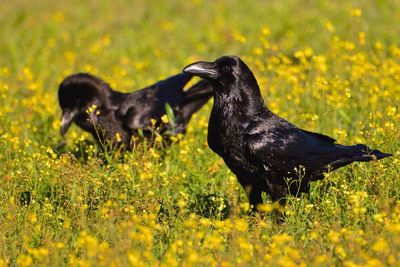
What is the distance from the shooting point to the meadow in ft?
17.3

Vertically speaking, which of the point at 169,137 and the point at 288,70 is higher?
the point at 288,70

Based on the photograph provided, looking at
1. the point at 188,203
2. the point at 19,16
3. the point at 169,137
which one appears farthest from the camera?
the point at 19,16

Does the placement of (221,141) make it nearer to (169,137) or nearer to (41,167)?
(41,167)

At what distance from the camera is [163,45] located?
13.2m

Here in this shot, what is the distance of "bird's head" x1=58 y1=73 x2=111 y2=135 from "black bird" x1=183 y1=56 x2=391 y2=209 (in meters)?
2.40

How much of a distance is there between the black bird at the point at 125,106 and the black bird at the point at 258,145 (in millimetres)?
2022

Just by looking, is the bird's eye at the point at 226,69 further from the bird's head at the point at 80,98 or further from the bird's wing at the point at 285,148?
the bird's head at the point at 80,98

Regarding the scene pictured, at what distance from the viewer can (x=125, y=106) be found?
8.64m

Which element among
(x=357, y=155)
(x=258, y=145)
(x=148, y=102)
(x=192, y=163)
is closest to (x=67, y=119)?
(x=148, y=102)

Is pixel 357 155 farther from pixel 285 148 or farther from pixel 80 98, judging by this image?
pixel 80 98

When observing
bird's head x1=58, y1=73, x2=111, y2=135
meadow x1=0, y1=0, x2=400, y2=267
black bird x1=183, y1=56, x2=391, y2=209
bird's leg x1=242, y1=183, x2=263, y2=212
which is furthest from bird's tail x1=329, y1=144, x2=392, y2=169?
bird's head x1=58, y1=73, x2=111, y2=135

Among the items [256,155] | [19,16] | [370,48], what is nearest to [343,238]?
[256,155]

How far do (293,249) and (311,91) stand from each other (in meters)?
4.07

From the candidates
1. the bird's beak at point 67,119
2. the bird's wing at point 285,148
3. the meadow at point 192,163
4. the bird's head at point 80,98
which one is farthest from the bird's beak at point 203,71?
the bird's beak at point 67,119
